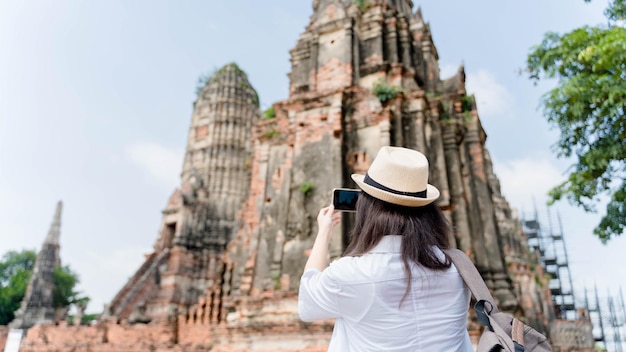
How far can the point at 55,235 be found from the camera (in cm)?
2508

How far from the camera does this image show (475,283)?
5.46ft

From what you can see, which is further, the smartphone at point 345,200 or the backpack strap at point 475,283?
the smartphone at point 345,200

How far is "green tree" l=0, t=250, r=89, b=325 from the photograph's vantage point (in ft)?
115

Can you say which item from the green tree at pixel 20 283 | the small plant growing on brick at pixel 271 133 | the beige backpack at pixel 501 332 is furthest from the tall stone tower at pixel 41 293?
the beige backpack at pixel 501 332

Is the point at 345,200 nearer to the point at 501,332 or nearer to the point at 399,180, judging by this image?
the point at 399,180

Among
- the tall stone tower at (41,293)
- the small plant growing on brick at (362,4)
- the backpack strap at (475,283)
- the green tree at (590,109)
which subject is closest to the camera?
the backpack strap at (475,283)

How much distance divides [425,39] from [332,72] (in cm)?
348

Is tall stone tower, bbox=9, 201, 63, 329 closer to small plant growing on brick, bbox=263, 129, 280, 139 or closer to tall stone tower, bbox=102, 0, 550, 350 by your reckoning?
tall stone tower, bbox=102, 0, 550, 350

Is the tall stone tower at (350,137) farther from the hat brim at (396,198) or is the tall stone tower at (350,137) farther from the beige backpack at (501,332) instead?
the beige backpack at (501,332)

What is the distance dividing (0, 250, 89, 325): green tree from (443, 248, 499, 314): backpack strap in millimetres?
35029

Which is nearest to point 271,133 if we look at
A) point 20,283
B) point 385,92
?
point 385,92

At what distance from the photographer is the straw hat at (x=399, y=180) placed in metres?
1.79

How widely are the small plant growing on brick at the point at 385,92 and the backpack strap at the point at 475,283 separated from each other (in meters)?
8.20

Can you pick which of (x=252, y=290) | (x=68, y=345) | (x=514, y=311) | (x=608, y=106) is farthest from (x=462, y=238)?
(x=68, y=345)
